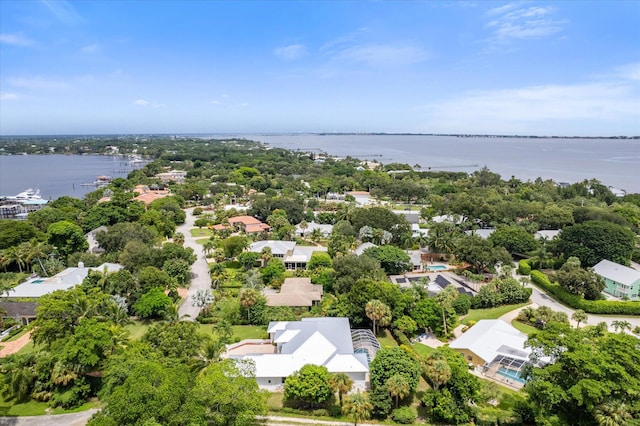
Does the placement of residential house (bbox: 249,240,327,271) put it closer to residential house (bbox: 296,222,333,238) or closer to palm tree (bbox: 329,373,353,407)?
residential house (bbox: 296,222,333,238)

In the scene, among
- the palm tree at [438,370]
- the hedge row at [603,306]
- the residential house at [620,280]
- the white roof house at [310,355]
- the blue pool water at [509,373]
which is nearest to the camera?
the palm tree at [438,370]

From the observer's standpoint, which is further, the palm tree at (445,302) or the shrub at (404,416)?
the palm tree at (445,302)

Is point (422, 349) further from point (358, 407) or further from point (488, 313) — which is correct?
point (358, 407)

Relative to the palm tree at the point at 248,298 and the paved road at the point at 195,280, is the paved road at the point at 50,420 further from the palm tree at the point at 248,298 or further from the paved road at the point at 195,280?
the palm tree at the point at 248,298

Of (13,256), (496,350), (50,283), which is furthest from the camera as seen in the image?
(13,256)

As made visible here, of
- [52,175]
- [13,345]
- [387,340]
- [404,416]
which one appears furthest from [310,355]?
[52,175]

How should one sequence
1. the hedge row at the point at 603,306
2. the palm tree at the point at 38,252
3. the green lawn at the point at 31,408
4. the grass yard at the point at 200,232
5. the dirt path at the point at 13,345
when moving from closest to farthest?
the green lawn at the point at 31,408, the dirt path at the point at 13,345, the hedge row at the point at 603,306, the palm tree at the point at 38,252, the grass yard at the point at 200,232

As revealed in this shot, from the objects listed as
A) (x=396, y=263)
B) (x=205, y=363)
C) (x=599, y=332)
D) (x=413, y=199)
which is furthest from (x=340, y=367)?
(x=413, y=199)

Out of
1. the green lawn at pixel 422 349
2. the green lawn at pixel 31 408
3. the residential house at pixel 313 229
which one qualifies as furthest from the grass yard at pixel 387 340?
the residential house at pixel 313 229
